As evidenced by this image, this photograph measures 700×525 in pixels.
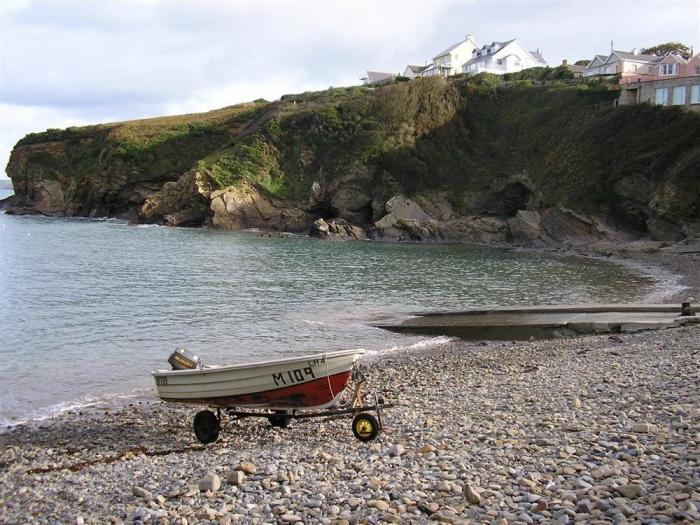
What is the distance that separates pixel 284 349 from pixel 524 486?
14277 mm

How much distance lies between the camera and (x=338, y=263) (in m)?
44.7

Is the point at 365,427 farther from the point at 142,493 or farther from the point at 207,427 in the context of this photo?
the point at 142,493

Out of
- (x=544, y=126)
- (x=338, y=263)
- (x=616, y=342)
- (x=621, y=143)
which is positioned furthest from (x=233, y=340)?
(x=544, y=126)

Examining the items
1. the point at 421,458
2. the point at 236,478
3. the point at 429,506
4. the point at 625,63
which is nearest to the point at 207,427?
the point at 236,478

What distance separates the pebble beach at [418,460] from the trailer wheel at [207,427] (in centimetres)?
34

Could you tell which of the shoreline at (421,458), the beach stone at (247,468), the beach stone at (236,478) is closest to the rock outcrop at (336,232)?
the shoreline at (421,458)

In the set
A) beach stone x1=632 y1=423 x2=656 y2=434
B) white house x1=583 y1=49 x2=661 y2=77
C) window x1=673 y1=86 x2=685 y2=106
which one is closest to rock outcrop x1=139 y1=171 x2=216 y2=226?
window x1=673 y1=86 x2=685 y2=106

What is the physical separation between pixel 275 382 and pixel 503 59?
356 feet

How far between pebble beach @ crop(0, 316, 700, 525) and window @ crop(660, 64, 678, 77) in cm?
6228

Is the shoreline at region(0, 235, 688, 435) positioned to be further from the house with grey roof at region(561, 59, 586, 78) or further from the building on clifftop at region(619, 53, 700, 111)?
the house with grey roof at region(561, 59, 586, 78)

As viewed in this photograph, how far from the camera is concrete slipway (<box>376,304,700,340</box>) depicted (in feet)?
69.5

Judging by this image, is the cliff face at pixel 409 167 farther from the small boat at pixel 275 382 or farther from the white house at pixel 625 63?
the small boat at pixel 275 382

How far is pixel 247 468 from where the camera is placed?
8.85m

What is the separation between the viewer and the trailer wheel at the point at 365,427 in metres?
10.5
